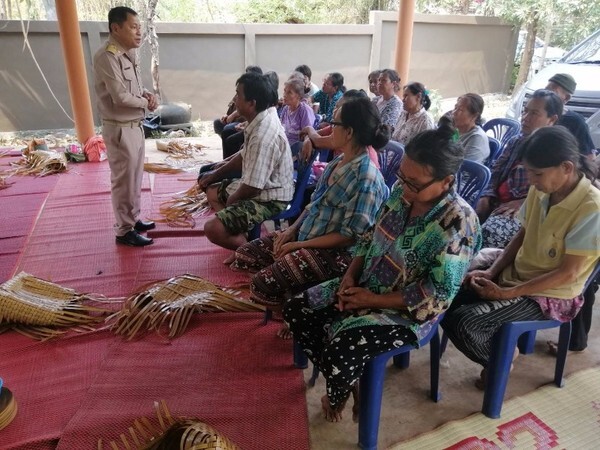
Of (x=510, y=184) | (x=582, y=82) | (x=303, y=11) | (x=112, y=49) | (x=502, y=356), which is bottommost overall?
(x=502, y=356)

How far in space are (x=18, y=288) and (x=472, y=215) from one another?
236 cm

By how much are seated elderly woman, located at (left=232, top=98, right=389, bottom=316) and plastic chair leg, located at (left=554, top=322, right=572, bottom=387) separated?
96cm

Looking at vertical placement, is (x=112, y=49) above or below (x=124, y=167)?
above

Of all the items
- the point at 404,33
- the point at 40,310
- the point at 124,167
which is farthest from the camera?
the point at 404,33

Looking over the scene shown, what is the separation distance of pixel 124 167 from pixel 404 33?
513 centimetres

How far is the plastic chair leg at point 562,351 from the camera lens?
77.5 inches

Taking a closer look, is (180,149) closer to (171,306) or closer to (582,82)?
(171,306)

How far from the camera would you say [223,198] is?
3.22 m

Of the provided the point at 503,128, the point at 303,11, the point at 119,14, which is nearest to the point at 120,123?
the point at 119,14

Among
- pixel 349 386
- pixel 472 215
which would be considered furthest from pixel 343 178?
pixel 349 386

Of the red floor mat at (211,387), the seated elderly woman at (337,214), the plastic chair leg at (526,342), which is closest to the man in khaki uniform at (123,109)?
the red floor mat at (211,387)

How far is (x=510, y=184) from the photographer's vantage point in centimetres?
271

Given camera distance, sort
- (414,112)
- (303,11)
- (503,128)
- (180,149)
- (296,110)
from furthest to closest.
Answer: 1. (303,11)
2. (180,149)
3. (296,110)
4. (503,128)
5. (414,112)

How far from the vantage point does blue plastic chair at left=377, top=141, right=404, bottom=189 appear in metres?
3.11
